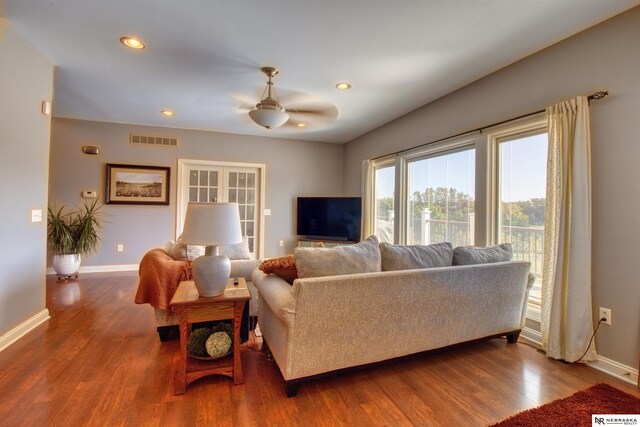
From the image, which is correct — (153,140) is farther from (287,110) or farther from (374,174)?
(374,174)

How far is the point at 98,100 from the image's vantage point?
3734 millimetres

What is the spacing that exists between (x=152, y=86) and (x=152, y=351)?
2811 mm

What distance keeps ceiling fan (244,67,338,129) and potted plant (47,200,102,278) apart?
318 centimetres

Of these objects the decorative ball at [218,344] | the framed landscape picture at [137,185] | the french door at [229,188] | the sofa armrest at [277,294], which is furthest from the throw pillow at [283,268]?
the framed landscape picture at [137,185]

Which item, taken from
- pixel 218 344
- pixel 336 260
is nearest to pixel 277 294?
pixel 336 260

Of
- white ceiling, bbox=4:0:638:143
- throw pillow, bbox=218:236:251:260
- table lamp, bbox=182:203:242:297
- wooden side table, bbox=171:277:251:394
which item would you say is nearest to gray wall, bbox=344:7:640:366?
white ceiling, bbox=4:0:638:143

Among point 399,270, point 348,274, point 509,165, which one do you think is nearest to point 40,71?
point 348,274

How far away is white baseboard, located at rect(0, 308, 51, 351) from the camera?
220 centimetres

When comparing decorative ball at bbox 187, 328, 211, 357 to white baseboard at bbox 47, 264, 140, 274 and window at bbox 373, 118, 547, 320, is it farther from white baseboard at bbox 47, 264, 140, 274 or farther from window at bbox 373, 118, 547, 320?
white baseboard at bbox 47, 264, 140, 274

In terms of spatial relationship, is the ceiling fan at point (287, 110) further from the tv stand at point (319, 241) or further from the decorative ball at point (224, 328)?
the tv stand at point (319, 241)

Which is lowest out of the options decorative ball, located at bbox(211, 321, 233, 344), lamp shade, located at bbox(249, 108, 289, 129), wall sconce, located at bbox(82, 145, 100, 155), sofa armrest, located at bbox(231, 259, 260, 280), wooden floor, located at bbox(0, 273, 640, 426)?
wooden floor, located at bbox(0, 273, 640, 426)

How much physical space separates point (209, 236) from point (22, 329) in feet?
6.85

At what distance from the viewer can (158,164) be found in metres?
4.92

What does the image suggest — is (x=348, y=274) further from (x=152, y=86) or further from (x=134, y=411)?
(x=152, y=86)
